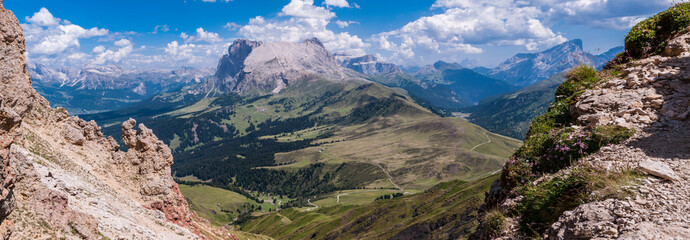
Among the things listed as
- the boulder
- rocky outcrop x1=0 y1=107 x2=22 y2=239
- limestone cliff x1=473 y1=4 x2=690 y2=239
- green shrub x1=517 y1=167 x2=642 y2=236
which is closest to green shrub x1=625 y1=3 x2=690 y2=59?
limestone cliff x1=473 y1=4 x2=690 y2=239

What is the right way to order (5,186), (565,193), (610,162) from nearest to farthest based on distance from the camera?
(565,193), (610,162), (5,186)

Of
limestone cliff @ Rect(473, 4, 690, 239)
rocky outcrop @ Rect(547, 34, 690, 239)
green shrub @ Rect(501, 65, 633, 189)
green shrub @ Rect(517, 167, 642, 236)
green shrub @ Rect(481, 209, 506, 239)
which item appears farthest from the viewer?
green shrub @ Rect(501, 65, 633, 189)

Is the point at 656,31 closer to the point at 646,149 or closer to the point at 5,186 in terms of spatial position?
the point at 646,149

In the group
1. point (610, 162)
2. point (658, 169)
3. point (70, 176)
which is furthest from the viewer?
point (70, 176)

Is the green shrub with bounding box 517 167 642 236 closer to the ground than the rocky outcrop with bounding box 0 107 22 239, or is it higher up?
closer to the ground

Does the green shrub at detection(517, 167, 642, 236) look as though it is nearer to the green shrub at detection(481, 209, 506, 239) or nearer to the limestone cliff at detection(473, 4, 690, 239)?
the limestone cliff at detection(473, 4, 690, 239)

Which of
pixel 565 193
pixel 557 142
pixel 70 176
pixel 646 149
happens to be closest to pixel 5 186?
pixel 565 193

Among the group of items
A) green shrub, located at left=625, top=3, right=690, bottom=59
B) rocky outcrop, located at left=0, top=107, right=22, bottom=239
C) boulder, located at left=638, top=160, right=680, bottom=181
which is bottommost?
boulder, located at left=638, top=160, right=680, bottom=181
